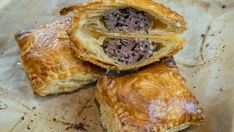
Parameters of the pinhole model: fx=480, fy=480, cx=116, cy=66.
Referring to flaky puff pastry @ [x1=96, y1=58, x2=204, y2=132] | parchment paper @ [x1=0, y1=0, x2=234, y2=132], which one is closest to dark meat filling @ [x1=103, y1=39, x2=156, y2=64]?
flaky puff pastry @ [x1=96, y1=58, x2=204, y2=132]

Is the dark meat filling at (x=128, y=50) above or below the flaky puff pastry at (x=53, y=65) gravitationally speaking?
above

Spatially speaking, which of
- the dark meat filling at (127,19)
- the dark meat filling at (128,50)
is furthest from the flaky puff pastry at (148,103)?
the dark meat filling at (127,19)

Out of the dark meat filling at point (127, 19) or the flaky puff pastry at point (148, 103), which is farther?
the dark meat filling at point (127, 19)

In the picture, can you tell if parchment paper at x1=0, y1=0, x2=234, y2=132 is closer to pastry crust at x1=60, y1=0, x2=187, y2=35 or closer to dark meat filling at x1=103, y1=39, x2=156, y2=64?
dark meat filling at x1=103, y1=39, x2=156, y2=64

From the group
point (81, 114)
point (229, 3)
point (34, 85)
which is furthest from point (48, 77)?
point (229, 3)

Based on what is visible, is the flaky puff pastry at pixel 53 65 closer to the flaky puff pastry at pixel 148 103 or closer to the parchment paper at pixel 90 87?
the parchment paper at pixel 90 87

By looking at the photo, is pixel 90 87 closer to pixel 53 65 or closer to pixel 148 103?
pixel 53 65

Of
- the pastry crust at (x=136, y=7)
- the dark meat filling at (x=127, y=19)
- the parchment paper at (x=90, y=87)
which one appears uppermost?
the pastry crust at (x=136, y=7)

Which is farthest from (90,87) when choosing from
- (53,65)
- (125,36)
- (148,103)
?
(148,103)
